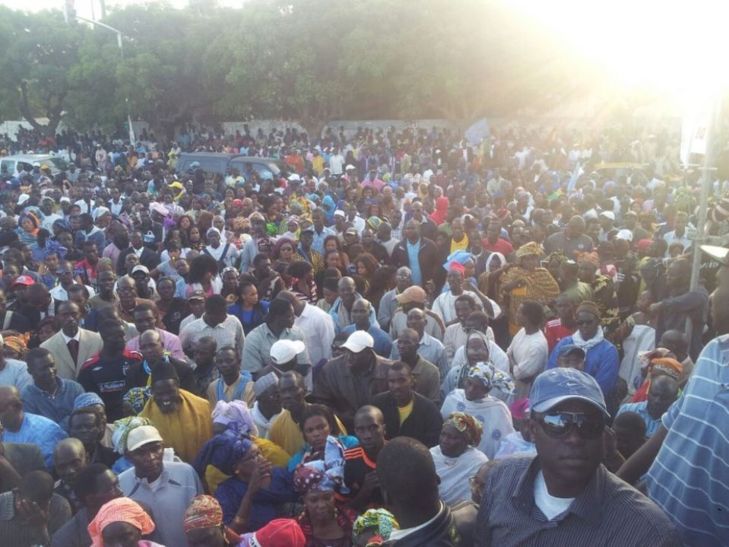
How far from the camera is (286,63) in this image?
2706cm

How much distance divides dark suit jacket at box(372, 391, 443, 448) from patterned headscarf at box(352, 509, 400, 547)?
154 centimetres

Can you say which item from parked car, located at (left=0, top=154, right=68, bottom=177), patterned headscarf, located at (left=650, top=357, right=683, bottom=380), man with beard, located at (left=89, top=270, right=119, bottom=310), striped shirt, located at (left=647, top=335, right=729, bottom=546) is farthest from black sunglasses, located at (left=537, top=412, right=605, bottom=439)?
parked car, located at (left=0, top=154, right=68, bottom=177)

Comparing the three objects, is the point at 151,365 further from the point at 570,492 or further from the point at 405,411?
the point at 570,492

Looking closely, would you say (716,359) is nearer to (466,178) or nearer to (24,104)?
(466,178)

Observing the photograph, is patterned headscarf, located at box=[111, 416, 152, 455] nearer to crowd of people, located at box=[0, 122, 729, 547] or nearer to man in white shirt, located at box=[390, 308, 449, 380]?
crowd of people, located at box=[0, 122, 729, 547]

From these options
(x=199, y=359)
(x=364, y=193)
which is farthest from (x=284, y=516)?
(x=364, y=193)

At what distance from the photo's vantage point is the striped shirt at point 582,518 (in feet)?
6.45

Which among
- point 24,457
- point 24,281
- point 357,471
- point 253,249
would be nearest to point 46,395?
point 24,457

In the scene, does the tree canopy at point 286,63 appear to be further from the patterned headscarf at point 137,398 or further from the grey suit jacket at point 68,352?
the patterned headscarf at point 137,398

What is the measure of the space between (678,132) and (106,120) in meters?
24.3

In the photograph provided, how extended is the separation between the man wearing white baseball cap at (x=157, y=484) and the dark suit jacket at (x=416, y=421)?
131 cm

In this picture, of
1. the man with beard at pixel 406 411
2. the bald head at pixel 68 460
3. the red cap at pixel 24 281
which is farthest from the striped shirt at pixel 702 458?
the red cap at pixel 24 281

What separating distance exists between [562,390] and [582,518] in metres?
0.37

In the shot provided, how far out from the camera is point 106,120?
1257 inches
